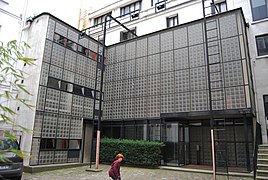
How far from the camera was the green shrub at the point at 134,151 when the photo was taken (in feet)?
44.9

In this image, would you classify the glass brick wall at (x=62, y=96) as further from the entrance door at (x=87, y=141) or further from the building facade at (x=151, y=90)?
the entrance door at (x=87, y=141)

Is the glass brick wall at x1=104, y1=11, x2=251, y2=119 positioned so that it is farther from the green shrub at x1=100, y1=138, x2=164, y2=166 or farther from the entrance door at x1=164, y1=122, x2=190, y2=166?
the green shrub at x1=100, y1=138, x2=164, y2=166

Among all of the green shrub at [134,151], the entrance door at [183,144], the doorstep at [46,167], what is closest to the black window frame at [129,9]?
the entrance door at [183,144]

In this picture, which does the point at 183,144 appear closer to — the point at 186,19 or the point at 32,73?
the point at 186,19

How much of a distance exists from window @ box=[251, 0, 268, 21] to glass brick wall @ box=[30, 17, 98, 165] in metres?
12.7

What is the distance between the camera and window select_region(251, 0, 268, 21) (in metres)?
15.0

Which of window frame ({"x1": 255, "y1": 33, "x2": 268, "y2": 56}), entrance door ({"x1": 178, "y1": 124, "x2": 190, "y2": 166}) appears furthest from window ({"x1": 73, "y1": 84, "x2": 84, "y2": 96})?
window frame ({"x1": 255, "y1": 33, "x2": 268, "y2": 56})

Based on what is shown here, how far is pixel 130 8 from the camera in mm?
22734

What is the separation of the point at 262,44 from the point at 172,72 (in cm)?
632

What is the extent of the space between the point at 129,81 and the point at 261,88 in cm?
916

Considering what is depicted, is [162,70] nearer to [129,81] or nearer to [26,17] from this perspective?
[129,81]

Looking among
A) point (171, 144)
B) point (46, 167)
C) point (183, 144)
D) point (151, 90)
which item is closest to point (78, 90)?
point (151, 90)

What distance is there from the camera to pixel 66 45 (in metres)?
15.7

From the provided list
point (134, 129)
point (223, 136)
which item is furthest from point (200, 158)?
point (134, 129)
